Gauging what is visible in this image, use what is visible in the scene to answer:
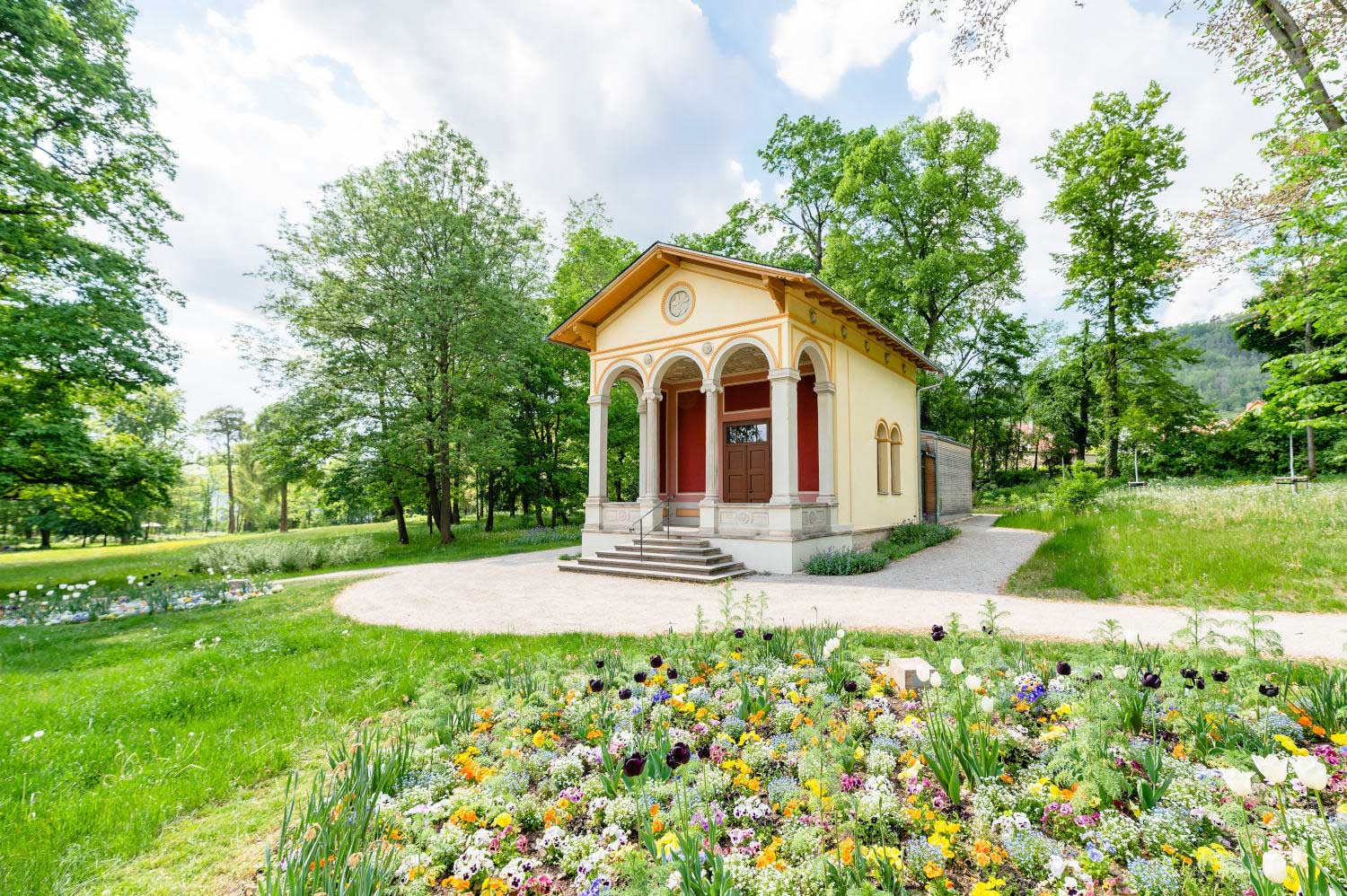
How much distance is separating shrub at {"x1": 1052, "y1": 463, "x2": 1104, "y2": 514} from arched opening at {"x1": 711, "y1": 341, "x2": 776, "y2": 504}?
810 cm

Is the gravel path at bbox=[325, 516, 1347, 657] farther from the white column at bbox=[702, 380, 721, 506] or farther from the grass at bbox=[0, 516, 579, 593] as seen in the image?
the grass at bbox=[0, 516, 579, 593]

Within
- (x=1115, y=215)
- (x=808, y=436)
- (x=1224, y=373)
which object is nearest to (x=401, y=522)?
(x=808, y=436)

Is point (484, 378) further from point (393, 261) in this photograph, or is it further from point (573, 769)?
point (573, 769)

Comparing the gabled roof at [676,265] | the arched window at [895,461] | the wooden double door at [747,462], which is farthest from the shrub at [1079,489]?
the wooden double door at [747,462]

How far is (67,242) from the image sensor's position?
991 centimetres

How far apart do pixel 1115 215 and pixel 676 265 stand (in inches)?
755

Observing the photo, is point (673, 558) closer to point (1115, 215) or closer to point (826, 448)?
point (826, 448)

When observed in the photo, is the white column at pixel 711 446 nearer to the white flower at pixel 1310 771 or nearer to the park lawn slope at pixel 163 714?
the park lawn slope at pixel 163 714

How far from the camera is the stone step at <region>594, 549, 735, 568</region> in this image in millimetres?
10289

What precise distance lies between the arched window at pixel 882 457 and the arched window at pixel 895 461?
391 millimetres

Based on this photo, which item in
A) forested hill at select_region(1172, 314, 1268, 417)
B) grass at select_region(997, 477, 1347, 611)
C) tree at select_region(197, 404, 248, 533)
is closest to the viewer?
grass at select_region(997, 477, 1347, 611)

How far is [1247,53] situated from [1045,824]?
12899 millimetres

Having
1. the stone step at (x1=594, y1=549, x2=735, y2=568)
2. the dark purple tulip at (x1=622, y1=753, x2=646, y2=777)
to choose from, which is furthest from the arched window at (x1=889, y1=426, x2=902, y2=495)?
the dark purple tulip at (x1=622, y1=753, x2=646, y2=777)

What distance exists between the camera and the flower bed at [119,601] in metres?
7.76
